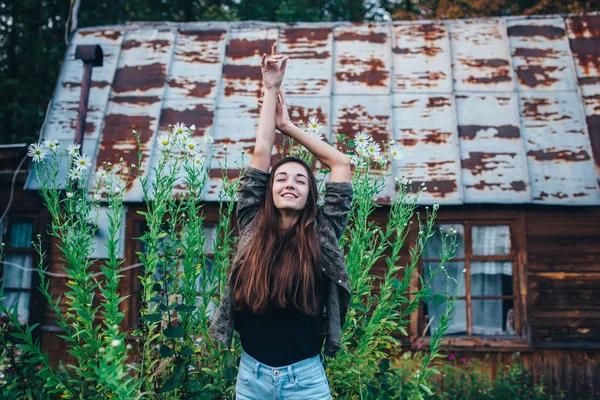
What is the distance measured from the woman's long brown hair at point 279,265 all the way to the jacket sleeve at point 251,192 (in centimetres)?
8

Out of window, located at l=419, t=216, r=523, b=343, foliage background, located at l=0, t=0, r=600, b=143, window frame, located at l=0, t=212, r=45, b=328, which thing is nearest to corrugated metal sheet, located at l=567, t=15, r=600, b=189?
window, located at l=419, t=216, r=523, b=343

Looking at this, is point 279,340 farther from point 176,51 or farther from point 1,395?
point 176,51

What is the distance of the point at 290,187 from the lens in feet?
7.95

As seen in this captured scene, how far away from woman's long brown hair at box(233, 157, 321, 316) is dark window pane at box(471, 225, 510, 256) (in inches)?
169

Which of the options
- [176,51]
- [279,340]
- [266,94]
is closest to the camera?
[279,340]

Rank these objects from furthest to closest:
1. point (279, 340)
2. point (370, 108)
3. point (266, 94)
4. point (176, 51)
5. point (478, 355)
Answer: point (176, 51), point (370, 108), point (478, 355), point (266, 94), point (279, 340)

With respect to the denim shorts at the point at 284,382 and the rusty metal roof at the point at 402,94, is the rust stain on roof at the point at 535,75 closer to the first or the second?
the rusty metal roof at the point at 402,94

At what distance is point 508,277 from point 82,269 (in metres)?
4.97

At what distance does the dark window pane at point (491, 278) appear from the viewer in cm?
630

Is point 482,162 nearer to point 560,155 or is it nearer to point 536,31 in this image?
point 560,155

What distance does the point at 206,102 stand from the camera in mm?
6965

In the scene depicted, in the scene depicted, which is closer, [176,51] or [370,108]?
[370,108]

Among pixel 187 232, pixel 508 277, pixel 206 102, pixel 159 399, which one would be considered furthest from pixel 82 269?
pixel 508 277

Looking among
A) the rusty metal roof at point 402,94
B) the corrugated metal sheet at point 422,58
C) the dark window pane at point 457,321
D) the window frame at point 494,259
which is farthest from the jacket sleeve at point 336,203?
the corrugated metal sheet at point 422,58
